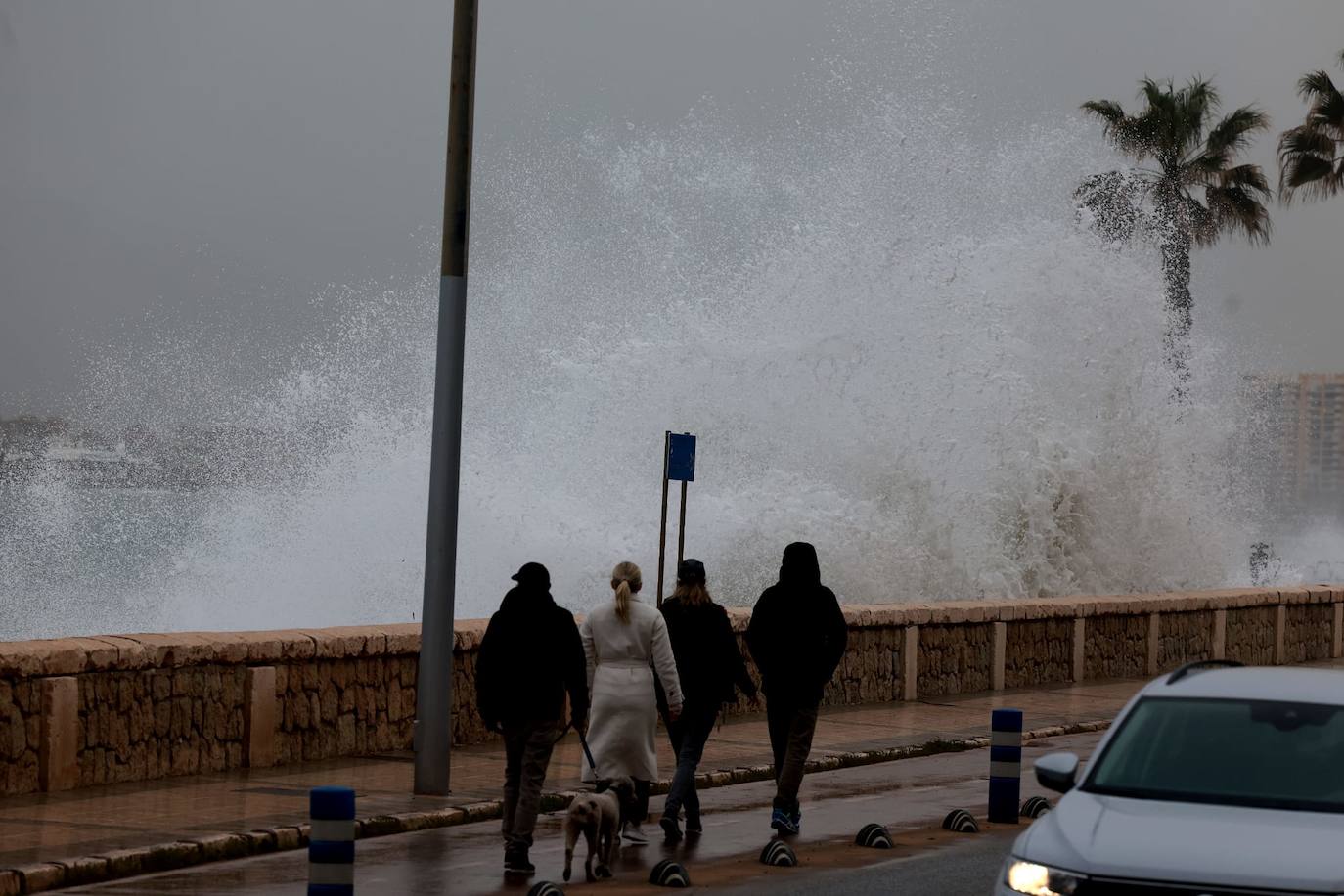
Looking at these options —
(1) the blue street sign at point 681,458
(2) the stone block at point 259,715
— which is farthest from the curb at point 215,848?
(1) the blue street sign at point 681,458

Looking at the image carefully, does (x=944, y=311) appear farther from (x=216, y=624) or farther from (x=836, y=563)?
(x=216, y=624)

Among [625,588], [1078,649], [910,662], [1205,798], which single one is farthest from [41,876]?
[1078,649]

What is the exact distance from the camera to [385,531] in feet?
129

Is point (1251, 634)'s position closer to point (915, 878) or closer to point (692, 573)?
point (692, 573)

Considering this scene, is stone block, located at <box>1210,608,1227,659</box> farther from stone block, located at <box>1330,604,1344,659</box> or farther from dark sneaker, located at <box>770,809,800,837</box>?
dark sneaker, located at <box>770,809,800,837</box>

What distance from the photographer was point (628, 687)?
11.4 m

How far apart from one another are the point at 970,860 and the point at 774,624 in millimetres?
1907

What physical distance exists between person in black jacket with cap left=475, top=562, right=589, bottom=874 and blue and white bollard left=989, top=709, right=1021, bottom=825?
307cm

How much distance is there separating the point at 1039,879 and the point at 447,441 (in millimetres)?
Answer: 7963

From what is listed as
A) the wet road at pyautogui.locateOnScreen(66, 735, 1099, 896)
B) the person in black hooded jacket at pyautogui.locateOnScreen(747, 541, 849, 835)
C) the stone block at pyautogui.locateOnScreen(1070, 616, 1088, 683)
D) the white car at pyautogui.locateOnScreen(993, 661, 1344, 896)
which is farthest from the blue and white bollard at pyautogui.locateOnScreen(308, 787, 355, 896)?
the stone block at pyautogui.locateOnScreen(1070, 616, 1088, 683)

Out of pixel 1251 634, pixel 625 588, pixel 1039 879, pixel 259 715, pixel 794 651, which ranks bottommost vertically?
pixel 1251 634

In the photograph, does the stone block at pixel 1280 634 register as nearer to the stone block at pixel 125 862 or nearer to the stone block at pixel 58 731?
the stone block at pixel 58 731

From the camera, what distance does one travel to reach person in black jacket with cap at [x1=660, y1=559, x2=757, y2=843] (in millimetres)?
12164

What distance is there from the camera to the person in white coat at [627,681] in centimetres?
1134
